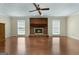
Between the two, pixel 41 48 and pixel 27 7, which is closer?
pixel 27 7

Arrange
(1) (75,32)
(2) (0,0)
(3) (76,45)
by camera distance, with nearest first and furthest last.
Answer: (2) (0,0) < (1) (75,32) < (3) (76,45)

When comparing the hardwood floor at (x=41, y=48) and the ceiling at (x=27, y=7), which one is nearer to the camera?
the ceiling at (x=27, y=7)

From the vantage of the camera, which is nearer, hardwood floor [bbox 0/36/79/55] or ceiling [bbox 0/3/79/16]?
ceiling [bbox 0/3/79/16]

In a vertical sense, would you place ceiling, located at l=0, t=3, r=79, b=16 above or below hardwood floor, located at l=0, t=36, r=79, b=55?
above

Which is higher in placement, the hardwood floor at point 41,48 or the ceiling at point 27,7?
the ceiling at point 27,7

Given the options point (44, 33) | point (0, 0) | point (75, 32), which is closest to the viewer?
point (0, 0)

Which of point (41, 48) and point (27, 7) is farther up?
point (27, 7)
